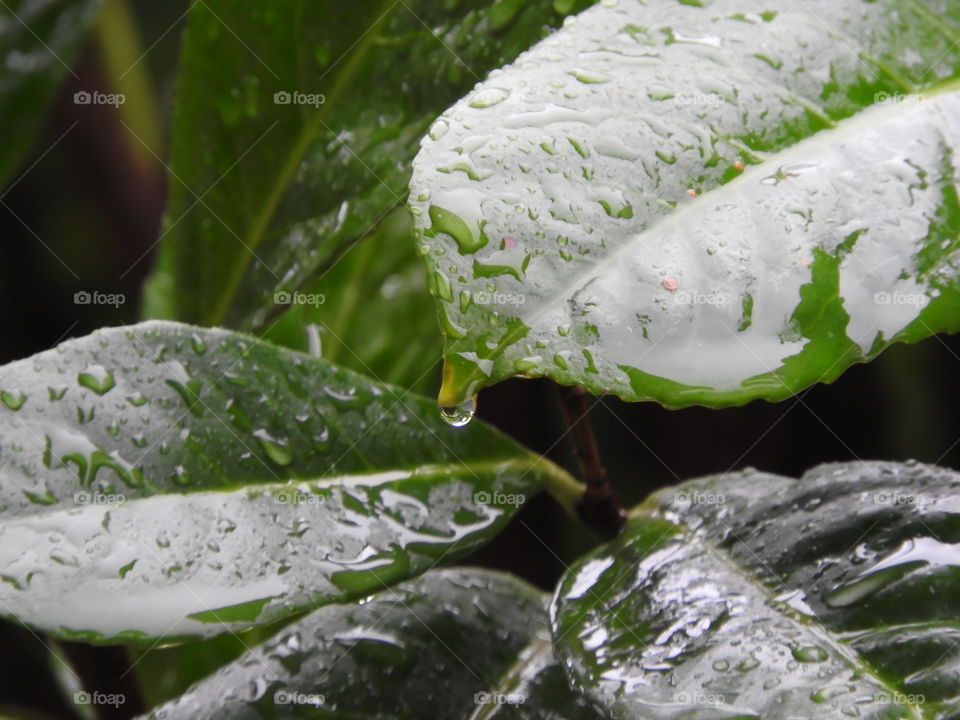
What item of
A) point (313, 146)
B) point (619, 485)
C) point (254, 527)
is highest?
point (313, 146)

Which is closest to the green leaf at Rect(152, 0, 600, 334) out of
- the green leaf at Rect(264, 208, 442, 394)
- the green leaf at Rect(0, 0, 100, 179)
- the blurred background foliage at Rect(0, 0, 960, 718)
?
the green leaf at Rect(264, 208, 442, 394)

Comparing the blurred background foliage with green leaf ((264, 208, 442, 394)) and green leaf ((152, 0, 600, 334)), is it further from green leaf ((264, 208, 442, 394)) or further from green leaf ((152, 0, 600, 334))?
green leaf ((152, 0, 600, 334))

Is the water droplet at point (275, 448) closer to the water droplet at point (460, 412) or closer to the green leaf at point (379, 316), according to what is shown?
the water droplet at point (460, 412)

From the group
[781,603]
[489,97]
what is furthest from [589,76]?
[781,603]

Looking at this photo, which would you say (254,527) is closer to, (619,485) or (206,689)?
(206,689)

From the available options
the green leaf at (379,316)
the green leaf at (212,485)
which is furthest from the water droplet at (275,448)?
the green leaf at (379,316)

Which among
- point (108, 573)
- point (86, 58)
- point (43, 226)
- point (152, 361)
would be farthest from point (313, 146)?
point (43, 226)
